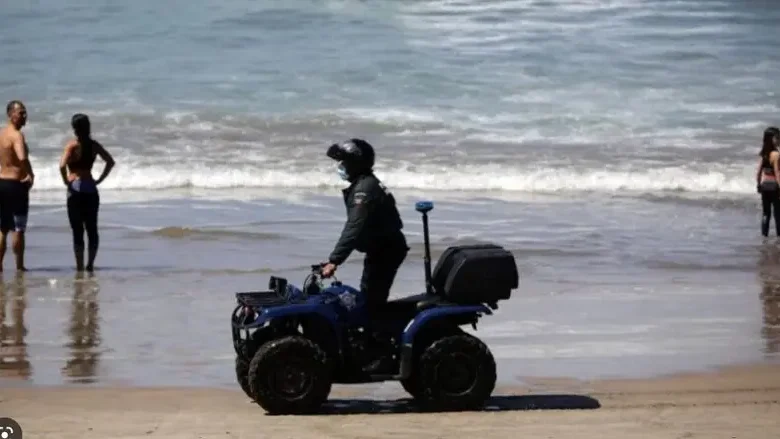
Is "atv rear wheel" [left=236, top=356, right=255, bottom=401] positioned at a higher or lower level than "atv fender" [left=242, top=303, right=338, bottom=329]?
lower

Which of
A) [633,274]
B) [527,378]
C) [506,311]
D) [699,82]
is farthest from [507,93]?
[527,378]

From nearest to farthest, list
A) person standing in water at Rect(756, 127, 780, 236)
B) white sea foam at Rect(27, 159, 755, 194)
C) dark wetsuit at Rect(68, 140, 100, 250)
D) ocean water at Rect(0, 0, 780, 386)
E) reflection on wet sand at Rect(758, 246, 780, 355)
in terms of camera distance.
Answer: reflection on wet sand at Rect(758, 246, 780, 355), ocean water at Rect(0, 0, 780, 386), dark wetsuit at Rect(68, 140, 100, 250), person standing in water at Rect(756, 127, 780, 236), white sea foam at Rect(27, 159, 755, 194)

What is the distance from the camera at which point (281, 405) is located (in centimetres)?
798

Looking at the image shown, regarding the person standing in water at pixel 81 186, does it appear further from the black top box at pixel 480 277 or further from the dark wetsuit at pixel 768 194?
the dark wetsuit at pixel 768 194

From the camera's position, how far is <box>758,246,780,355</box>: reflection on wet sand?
406 inches

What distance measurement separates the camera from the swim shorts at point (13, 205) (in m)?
13.2

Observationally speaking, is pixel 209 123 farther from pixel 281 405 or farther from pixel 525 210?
pixel 281 405

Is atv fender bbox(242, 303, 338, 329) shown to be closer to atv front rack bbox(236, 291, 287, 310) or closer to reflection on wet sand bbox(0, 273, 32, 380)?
atv front rack bbox(236, 291, 287, 310)

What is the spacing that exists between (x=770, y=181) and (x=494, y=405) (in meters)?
8.07

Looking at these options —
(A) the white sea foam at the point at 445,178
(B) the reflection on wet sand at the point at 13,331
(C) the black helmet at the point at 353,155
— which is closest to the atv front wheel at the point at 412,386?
(C) the black helmet at the point at 353,155

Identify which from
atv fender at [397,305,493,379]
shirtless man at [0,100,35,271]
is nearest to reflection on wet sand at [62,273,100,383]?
shirtless man at [0,100,35,271]

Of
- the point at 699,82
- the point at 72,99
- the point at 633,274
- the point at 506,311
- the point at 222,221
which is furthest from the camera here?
the point at 699,82

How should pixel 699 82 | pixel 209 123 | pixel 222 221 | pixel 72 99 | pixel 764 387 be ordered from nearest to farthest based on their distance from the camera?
pixel 764 387
pixel 222 221
pixel 209 123
pixel 72 99
pixel 699 82

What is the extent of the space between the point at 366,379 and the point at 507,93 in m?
19.6
